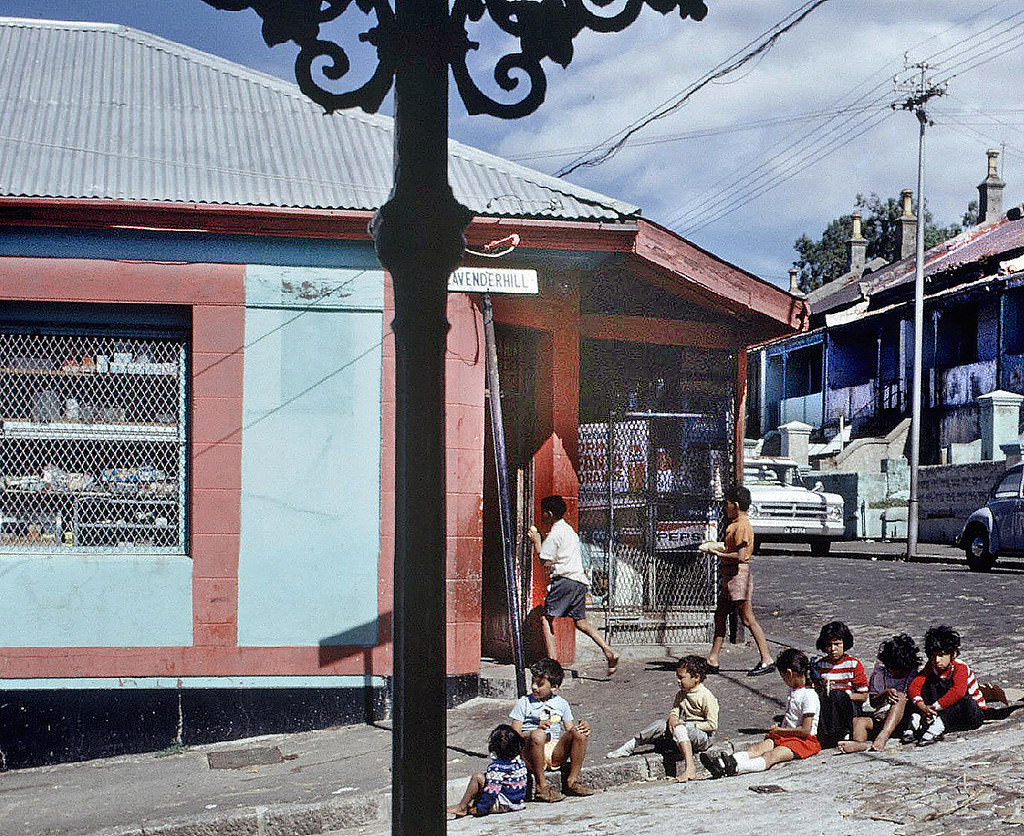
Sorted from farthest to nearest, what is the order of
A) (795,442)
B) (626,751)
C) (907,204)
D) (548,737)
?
(907,204) < (795,442) < (626,751) < (548,737)

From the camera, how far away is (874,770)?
7.36 metres

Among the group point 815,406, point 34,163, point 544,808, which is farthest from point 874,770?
point 815,406

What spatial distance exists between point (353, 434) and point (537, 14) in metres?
6.59

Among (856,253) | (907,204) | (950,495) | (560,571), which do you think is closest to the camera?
(560,571)

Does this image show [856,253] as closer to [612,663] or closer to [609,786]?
[612,663]

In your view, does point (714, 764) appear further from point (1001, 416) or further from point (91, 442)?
point (1001, 416)

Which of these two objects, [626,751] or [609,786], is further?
[626,751]

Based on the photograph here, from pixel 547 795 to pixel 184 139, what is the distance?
6.05 metres

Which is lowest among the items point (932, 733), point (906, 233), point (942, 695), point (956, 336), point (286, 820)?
point (286, 820)

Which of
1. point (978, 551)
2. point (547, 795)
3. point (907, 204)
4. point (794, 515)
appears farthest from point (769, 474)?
point (907, 204)

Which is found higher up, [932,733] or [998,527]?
[998,527]

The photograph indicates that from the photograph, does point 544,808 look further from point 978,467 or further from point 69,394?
point 978,467

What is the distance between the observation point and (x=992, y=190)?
132 feet

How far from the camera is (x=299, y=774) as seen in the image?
7.83 m
